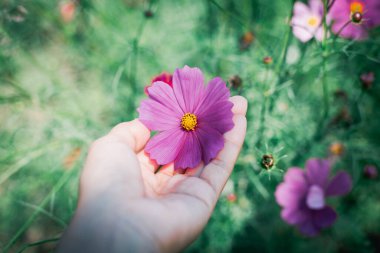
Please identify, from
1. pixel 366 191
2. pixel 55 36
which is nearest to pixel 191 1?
pixel 55 36

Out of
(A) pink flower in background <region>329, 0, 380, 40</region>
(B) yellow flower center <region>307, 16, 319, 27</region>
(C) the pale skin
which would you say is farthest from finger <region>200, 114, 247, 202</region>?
(B) yellow flower center <region>307, 16, 319, 27</region>

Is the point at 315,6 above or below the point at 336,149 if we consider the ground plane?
above

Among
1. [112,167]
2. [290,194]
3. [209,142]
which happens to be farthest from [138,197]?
[290,194]

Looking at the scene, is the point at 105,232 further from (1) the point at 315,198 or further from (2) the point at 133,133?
(1) the point at 315,198

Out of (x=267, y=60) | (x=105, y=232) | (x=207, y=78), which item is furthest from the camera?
(x=207, y=78)

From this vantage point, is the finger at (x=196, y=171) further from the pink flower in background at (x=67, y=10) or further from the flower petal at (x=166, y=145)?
the pink flower in background at (x=67, y=10)

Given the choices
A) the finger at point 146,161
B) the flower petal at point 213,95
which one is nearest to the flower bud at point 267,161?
the flower petal at point 213,95

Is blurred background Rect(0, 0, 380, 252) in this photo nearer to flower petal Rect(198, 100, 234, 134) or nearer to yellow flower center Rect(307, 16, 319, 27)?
yellow flower center Rect(307, 16, 319, 27)
